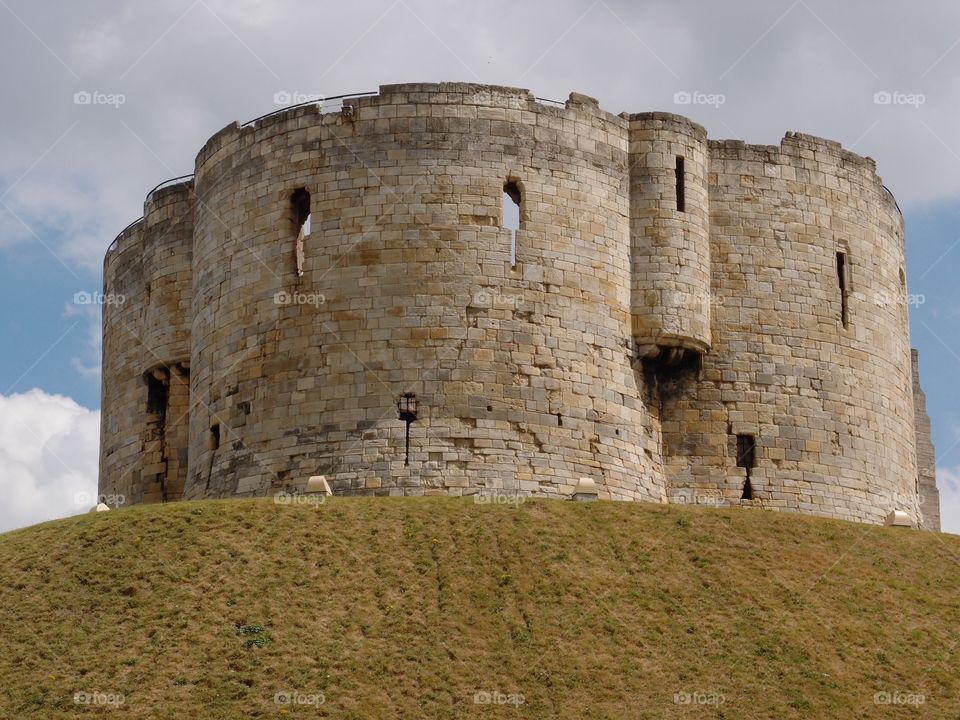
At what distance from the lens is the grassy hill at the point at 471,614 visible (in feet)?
89.9

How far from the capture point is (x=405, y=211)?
37.3m

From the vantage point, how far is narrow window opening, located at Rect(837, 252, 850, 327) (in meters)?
40.9

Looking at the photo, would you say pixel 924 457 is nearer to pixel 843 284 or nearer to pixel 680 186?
pixel 843 284

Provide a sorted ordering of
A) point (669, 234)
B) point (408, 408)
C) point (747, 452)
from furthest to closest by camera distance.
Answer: point (669, 234), point (747, 452), point (408, 408)

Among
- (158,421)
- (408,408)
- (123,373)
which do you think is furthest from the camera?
(123,373)

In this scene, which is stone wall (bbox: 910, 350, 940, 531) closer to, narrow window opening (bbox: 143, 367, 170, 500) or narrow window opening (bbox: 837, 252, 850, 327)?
narrow window opening (bbox: 837, 252, 850, 327)

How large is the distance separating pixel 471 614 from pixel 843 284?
1512cm

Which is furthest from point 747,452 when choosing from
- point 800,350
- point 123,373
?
point 123,373

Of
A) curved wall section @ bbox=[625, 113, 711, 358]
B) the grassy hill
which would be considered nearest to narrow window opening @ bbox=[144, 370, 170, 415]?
the grassy hill

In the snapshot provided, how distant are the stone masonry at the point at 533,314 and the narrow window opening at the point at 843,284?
0.22 ft

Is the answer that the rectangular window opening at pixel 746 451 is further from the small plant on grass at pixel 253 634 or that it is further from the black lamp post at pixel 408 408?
the small plant on grass at pixel 253 634

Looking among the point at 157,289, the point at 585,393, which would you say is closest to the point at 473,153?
the point at 585,393

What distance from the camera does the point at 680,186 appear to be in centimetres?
4016

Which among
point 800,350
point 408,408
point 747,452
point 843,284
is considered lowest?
point 747,452
